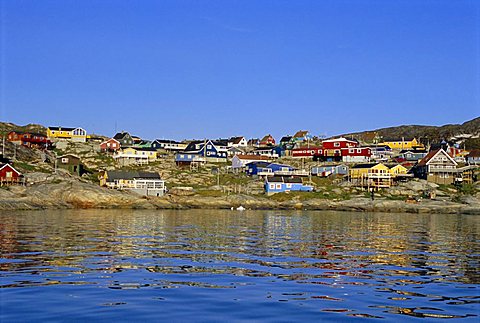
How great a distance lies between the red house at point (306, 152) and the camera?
146 metres

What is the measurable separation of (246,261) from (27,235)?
18.7 meters

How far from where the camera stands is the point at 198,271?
22.0 metres

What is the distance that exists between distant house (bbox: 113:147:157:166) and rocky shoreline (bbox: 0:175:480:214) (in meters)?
30.9

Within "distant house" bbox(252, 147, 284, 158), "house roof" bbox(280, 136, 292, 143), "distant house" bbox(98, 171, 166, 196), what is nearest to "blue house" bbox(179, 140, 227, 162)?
"distant house" bbox(252, 147, 284, 158)

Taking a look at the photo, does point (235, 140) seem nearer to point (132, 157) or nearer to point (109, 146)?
point (109, 146)

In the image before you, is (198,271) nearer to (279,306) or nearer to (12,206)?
(279,306)

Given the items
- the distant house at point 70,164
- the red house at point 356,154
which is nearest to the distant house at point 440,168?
the red house at point 356,154

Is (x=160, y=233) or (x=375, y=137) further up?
(x=375, y=137)

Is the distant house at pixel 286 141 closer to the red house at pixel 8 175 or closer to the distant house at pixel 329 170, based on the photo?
the distant house at pixel 329 170

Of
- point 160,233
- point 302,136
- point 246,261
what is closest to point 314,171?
point 302,136

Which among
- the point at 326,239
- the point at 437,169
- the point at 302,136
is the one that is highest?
the point at 302,136

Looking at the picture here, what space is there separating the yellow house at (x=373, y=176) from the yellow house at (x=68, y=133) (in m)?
77.2

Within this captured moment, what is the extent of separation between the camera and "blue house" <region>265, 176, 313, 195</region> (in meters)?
110

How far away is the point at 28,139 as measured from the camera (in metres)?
131
